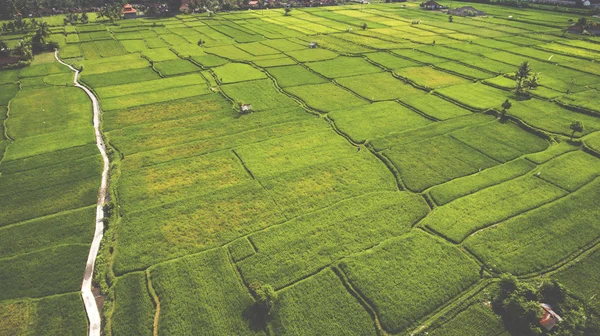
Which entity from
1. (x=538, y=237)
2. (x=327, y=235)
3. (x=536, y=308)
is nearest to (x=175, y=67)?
(x=327, y=235)

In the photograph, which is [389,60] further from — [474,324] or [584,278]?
[474,324]

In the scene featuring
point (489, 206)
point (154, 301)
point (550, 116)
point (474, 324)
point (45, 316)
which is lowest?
point (45, 316)

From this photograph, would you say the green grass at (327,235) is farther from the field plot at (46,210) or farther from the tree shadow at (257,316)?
the field plot at (46,210)

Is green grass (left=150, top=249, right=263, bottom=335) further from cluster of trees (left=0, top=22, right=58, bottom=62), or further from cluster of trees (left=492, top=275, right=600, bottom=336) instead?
cluster of trees (left=0, top=22, right=58, bottom=62)

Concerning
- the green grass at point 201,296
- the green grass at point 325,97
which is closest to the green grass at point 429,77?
the green grass at point 325,97

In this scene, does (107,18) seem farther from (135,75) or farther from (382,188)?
(382,188)
